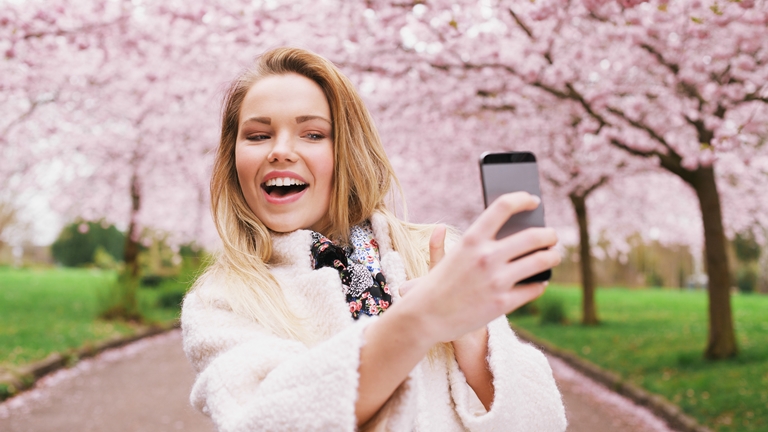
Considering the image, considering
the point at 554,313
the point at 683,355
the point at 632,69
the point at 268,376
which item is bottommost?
the point at 554,313

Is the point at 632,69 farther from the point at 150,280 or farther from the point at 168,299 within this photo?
the point at 150,280

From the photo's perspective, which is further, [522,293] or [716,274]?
[716,274]

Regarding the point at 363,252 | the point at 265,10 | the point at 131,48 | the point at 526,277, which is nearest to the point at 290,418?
the point at 526,277

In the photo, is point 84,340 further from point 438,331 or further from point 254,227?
point 438,331

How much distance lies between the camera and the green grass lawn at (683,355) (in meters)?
5.83

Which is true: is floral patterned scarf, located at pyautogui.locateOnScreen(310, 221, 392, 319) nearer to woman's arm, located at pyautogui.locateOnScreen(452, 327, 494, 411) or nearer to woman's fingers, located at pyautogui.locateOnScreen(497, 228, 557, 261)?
A: woman's arm, located at pyautogui.locateOnScreen(452, 327, 494, 411)

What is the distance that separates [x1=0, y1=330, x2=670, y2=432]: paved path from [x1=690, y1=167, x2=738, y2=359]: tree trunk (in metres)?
1.53

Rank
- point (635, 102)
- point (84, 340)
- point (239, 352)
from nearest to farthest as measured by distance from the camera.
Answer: point (239, 352)
point (635, 102)
point (84, 340)

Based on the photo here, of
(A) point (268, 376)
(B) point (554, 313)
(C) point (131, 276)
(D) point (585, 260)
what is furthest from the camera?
(B) point (554, 313)

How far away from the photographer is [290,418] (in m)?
1.01

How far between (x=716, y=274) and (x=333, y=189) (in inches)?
295

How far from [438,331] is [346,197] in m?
0.74

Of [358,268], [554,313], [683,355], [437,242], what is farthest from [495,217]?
[554,313]

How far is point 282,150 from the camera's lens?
146 centimetres
